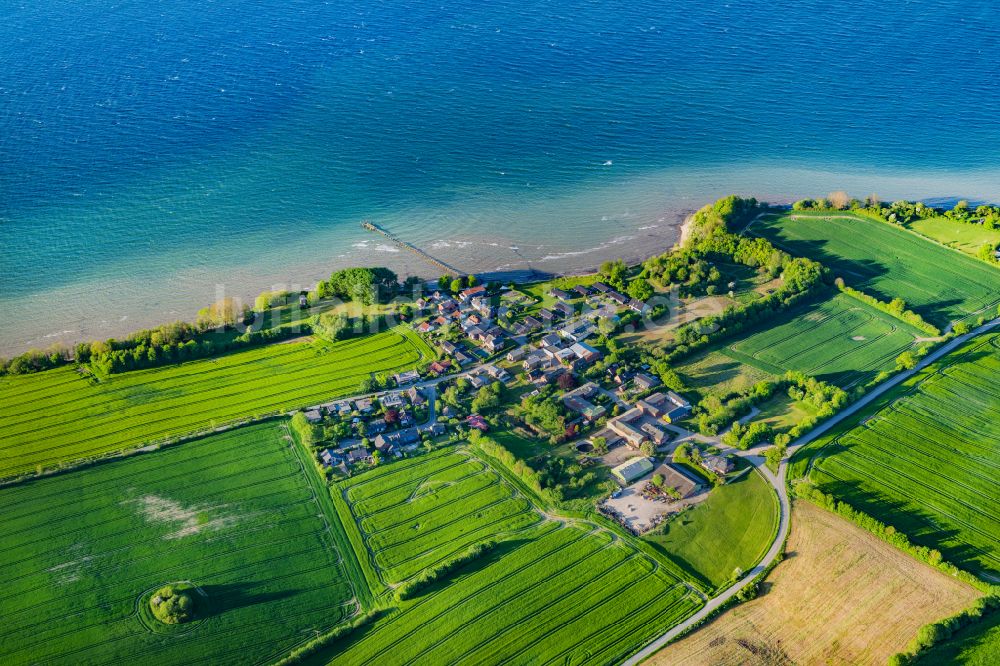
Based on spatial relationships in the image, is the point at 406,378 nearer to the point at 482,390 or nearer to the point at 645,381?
the point at 482,390

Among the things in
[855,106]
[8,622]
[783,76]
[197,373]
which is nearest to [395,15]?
[783,76]

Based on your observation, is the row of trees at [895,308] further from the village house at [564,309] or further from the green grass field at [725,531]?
the green grass field at [725,531]

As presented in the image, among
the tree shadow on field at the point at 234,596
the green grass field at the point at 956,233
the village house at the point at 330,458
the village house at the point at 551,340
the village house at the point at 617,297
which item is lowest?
the tree shadow on field at the point at 234,596

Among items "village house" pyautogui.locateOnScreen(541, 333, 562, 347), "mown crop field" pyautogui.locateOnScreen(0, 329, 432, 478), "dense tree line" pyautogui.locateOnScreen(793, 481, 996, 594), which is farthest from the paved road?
"mown crop field" pyautogui.locateOnScreen(0, 329, 432, 478)

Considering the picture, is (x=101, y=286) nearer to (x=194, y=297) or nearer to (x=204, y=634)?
(x=194, y=297)

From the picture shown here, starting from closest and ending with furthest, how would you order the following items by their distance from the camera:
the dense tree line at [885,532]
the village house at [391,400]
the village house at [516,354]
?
the dense tree line at [885,532], the village house at [391,400], the village house at [516,354]

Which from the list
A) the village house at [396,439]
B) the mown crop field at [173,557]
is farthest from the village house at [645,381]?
the mown crop field at [173,557]

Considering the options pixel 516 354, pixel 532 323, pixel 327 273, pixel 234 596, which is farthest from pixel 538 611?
pixel 327 273
